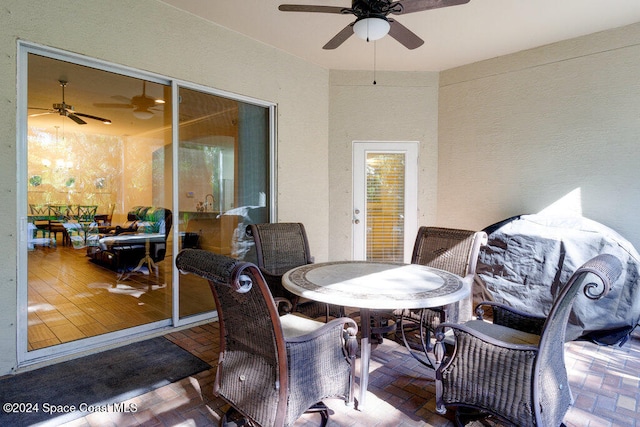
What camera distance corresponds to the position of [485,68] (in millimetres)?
4461

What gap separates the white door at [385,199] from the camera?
4.90 meters

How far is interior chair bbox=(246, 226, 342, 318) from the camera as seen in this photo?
2.82m

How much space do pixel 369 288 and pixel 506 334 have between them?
827mm

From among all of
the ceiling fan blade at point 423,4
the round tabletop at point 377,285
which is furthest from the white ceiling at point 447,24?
the round tabletop at point 377,285

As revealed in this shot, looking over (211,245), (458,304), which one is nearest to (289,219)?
(211,245)

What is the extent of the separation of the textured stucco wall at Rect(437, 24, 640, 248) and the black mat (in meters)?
3.84

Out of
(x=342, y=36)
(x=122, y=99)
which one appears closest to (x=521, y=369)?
(x=342, y=36)

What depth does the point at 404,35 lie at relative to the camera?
2.62 meters

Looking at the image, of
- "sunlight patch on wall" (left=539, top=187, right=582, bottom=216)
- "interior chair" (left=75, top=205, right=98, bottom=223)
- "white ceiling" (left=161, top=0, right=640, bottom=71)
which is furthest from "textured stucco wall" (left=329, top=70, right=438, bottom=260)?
"interior chair" (left=75, top=205, right=98, bottom=223)

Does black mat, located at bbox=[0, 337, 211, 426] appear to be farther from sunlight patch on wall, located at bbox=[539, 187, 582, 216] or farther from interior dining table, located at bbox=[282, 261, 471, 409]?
sunlight patch on wall, located at bbox=[539, 187, 582, 216]

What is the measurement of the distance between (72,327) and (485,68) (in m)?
5.35

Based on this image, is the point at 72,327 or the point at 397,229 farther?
the point at 397,229

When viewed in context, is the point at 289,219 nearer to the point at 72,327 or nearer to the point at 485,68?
the point at 72,327

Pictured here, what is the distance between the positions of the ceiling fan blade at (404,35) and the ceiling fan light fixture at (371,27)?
0.18 metres
